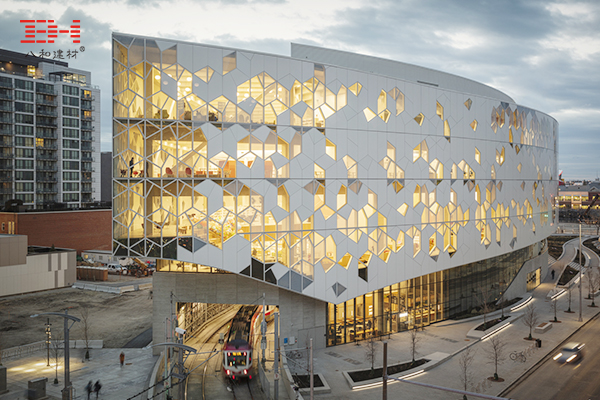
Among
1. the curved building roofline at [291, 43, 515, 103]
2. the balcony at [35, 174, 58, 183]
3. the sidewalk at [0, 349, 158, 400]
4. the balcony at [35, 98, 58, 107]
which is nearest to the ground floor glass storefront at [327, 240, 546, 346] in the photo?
the sidewalk at [0, 349, 158, 400]

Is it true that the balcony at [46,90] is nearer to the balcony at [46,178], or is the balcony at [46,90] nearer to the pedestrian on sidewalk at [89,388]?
the balcony at [46,178]

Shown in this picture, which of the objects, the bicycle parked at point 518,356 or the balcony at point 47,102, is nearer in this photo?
the bicycle parked at point 518,356

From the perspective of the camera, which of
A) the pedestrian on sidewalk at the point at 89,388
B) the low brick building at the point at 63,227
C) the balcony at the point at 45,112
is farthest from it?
the balcony at the point at 45,112

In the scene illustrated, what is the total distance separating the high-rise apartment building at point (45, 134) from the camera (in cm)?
9612

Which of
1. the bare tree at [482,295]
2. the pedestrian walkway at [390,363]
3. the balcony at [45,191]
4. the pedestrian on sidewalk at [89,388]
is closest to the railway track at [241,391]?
the pedestrian walkway at [390,363]

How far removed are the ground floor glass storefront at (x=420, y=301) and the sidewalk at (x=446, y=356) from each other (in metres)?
1.29

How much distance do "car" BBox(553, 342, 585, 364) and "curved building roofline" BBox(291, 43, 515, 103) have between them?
28518 millimetres

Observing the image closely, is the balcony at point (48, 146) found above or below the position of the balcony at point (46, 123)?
below

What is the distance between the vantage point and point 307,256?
37281 millimetres

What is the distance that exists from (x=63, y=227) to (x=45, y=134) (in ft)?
110

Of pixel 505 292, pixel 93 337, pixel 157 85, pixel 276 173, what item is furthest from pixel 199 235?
pixel 505 292

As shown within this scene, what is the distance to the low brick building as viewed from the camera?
243 ft

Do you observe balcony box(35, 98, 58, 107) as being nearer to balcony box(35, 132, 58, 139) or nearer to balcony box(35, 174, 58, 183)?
balcony box(35, 132, 58, 139)

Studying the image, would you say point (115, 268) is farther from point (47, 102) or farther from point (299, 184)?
point (299, 184)
